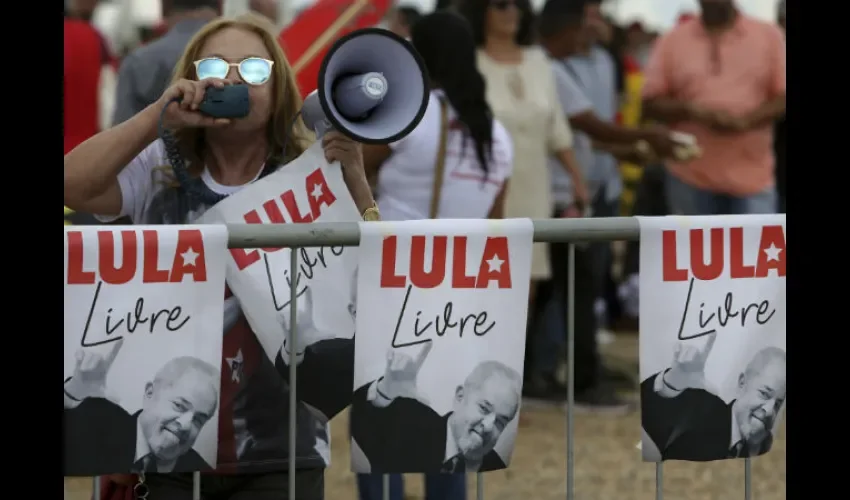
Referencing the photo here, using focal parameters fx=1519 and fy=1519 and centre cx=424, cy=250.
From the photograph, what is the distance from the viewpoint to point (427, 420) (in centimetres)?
327

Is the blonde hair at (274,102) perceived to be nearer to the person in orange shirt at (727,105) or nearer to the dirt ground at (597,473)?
the dirt ground at (597,473)

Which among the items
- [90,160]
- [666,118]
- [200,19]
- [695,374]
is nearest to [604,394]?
[666,118]

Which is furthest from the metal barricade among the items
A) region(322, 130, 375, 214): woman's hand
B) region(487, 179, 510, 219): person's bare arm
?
region(487, 179, 510, 219): person's bare arm

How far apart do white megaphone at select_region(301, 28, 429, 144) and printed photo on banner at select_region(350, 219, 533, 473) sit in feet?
0.82

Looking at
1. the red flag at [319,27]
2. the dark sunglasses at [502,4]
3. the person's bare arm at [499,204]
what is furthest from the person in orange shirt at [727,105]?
the person's bare arm at [499,204]

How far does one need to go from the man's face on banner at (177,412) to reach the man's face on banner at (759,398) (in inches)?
47.6

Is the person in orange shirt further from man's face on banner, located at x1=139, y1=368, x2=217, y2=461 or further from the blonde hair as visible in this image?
man's face on banner, located at x1=139, y1=368, x2=217, y2=461

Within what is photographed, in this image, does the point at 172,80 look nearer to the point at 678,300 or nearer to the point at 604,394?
the point at 678,300

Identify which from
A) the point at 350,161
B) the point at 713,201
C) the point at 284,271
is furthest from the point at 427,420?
the point at 713,201

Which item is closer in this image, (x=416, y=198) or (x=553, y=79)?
(x=416, y=198)

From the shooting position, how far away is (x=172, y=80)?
138 inches

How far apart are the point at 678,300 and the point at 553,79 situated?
3904 millimetres

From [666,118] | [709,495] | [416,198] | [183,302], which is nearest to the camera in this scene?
[183,302]

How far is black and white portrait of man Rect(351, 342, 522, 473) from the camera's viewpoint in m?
3.24
